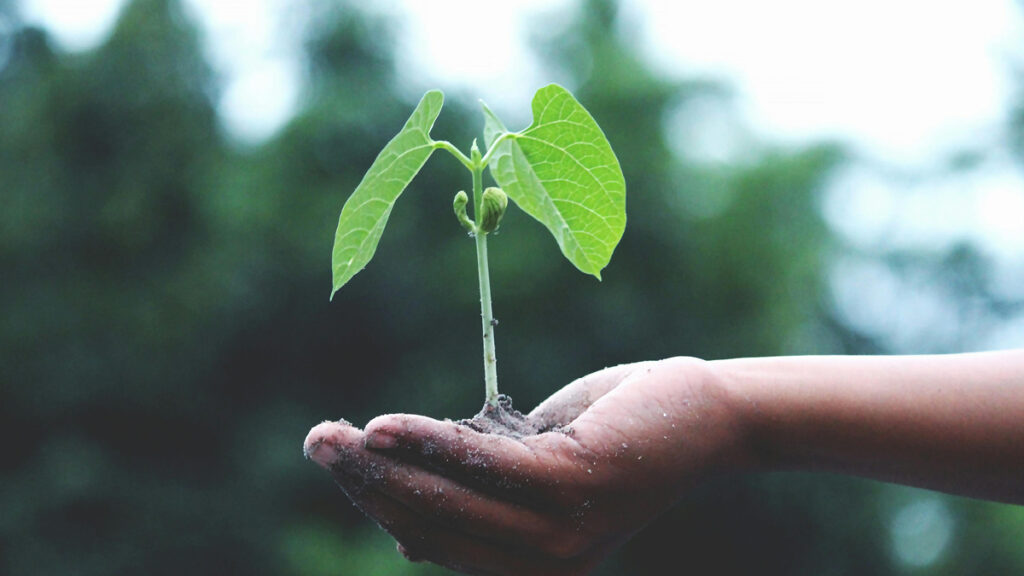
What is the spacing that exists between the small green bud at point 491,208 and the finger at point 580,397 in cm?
40

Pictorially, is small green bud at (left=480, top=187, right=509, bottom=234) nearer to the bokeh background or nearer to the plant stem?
the plant stem

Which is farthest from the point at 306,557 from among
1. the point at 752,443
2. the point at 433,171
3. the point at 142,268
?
the point at 752,443

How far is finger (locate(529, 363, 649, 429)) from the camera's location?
179cm

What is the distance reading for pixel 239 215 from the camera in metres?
9.47

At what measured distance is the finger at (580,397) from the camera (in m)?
1.79

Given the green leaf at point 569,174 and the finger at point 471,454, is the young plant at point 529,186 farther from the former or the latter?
the finger at point 471,454

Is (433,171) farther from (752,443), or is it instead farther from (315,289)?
(752,443)

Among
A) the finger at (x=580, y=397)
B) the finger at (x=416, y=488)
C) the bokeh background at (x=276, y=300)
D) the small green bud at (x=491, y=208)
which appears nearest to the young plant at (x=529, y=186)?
the small green bud at (x=491, y=208)

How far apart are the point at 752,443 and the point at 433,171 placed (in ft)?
24.4

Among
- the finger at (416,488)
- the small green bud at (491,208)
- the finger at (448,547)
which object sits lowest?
the finger at (448,547)

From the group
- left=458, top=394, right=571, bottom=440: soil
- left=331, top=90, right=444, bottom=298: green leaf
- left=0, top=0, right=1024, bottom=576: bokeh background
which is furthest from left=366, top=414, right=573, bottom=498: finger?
left=0, top=0, right=1024, bottom=576: bokeh background

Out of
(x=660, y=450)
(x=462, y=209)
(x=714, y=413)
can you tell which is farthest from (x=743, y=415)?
(x=462, y=209)

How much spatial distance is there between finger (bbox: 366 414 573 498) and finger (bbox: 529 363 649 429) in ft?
1.35

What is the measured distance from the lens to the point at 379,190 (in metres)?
1.65
